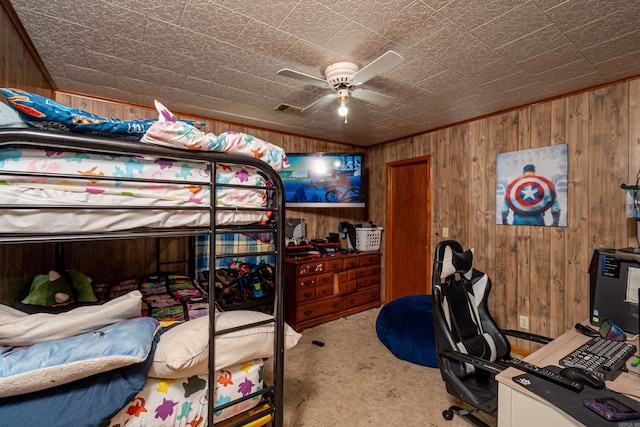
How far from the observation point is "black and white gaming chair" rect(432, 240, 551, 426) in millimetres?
1647

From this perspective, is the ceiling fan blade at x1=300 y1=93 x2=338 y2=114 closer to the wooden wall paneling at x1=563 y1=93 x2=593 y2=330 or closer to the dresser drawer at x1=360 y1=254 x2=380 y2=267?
the wooden wall paneling at x1=563 y1=93 x2=593 y2=330

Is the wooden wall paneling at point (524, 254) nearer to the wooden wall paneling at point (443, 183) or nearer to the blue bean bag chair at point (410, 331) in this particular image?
the wooden wall paneling at point (443, 183)

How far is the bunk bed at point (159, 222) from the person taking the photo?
2.95ft

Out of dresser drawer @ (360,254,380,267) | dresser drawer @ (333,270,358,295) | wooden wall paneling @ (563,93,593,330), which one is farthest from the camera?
dresser drawer @ (360,254,380,267)

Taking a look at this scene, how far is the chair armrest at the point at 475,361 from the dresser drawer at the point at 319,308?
1.90 metres

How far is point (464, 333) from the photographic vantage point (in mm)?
1878

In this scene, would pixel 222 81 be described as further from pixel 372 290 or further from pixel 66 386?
pixel 372 290

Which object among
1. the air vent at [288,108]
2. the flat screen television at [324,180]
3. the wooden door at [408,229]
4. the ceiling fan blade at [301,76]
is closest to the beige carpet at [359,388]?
the wooden door at [408,229]

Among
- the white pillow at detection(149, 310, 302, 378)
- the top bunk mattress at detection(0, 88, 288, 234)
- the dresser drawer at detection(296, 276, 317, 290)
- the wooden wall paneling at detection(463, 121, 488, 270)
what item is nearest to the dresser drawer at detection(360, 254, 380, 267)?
the dresser drawer at detection(296, 276, 317, 290)

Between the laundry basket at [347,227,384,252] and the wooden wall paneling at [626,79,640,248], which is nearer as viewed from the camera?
the wooden wall paneling at [626,79,640,248]

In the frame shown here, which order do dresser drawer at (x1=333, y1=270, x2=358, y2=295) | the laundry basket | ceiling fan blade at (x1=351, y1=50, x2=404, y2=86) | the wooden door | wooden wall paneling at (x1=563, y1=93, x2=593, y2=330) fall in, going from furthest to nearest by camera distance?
the laundry basket < the wooden door < dresser drawer at (x1=333, y1=270, x2=358, y2=295) < wooden wall paneling at (x1=563, y1=93, x2=593, y2=330) < ceiling fan blade at (x1=351, y1=50, x2=404, y2=86)

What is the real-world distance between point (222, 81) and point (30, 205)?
1.80 m

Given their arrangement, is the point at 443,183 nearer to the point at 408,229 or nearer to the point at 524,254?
the point at 408,229

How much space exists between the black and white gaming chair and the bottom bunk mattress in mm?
1104
